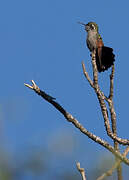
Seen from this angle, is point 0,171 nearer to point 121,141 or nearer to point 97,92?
point 121,141

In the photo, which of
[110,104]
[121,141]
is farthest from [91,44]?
[121,141]

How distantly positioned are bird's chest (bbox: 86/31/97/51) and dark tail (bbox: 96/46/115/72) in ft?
3.03

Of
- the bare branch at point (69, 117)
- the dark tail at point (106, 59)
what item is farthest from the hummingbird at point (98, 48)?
the bare branch at point (69, 117)

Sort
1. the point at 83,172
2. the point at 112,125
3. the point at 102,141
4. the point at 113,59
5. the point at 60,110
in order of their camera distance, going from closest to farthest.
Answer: the point at 83,172, the point at 102,141, the point at 60,110, the point at 112,125, the point at 113,59

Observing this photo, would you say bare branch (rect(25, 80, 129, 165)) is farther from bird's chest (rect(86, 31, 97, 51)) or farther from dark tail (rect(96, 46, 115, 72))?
bird's chest (rect(86, 31, 97, 51))

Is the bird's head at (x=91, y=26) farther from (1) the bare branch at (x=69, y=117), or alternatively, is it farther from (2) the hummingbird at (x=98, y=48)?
(1) the bare branch at (x=69, y=117)

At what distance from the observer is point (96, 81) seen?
640 cm

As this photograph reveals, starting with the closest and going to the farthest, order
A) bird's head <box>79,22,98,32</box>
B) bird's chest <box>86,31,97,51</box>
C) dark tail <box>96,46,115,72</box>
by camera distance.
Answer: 1. dark tail <box>96,46,115,72</box>
2. bird's chest <box>86,31,97,51</box>
3. bird's head <box>79,22,98,32</box>

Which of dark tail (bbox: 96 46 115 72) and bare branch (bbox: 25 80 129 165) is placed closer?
bare branch (bbox: 25 80 129 165)

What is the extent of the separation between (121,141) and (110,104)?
1360 millimetres

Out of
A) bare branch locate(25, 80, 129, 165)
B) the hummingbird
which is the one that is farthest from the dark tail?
bare branch locate(25, 80, 129, 165)

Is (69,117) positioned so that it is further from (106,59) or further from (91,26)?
(91,26)

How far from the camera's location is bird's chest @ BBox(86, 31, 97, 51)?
388 inches

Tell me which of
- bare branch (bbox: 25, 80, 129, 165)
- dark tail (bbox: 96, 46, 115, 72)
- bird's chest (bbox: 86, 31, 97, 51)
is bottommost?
bare branch (bbox: 25, 80, 129, 165)
